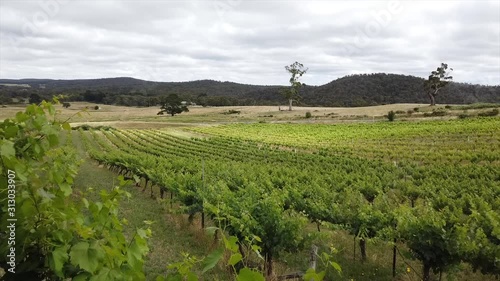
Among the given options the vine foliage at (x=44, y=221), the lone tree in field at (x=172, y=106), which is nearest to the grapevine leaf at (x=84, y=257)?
the vine foliage at (x=44, y=221)

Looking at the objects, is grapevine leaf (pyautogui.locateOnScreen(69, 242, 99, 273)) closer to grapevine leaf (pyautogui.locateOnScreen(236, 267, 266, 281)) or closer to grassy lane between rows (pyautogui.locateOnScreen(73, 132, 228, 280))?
grapevine leaf (pyautogui.locateOnScreen(236, 267, 266, 281))

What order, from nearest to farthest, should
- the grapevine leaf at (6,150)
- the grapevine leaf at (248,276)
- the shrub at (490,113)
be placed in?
the grapevine leaf at (248,276)
the grapevine leaf at (6,150)
the shrub at (490,113)

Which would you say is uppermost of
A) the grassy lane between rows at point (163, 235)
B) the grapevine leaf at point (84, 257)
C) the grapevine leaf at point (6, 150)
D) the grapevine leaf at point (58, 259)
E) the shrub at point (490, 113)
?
the grapevine leaf at point (6, 150)

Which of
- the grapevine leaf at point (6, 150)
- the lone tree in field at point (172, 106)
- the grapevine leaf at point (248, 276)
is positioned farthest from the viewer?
the lone tree in field at point (172, 106)

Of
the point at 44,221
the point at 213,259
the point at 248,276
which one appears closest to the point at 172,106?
the point at 44,221

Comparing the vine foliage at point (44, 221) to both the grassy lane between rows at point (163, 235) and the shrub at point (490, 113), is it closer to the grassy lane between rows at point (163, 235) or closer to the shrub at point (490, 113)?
the grassy lane between rows at point (163, 235)

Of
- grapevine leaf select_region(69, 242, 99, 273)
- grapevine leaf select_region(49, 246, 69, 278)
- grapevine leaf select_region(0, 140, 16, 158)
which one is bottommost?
grapevine leaf select_region(49, 246, 69, 278)

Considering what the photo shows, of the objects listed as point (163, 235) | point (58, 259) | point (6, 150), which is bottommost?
point (163, 235)

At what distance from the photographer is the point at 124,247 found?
2.82 metres

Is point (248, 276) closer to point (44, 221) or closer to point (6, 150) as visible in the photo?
point (44, 221)

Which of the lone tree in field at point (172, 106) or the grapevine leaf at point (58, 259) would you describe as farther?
the lone tree in field at point (172, 106)

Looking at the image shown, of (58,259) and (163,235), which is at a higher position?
(58,259)

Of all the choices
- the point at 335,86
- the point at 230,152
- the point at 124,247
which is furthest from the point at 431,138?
the point at 335,86

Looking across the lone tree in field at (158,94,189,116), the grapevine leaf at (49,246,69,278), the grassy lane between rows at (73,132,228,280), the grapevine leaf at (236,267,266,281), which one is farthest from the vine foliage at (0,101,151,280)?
the lone tree in field at (158,94,189,116)
